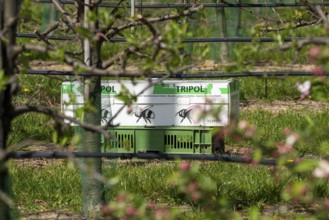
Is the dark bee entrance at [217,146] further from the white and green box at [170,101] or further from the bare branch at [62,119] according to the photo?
the bare branch at [62,119]

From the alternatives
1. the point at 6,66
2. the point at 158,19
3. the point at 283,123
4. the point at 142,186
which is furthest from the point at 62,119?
the point at 283,123

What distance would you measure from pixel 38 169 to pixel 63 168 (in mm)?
240

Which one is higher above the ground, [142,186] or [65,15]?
[65,15]

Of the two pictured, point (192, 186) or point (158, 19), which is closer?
point (192, 186)

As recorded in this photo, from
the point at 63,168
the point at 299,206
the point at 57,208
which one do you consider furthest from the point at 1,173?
the point at 63,168

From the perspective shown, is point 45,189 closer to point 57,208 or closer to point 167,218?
point 57,208

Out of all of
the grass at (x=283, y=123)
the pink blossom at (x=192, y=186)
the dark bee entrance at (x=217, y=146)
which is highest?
the grass at (x=283, y=123)

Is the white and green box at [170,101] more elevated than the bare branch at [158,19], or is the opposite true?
the bare branch at [158,19]

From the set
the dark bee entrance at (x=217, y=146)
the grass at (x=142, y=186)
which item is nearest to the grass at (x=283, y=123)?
the dark bee entrance at (x=217, y=146)

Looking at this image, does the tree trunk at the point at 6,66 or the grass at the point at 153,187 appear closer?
the tree trunk at the point at 6,66

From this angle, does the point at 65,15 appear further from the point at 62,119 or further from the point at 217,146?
the point at 217,146

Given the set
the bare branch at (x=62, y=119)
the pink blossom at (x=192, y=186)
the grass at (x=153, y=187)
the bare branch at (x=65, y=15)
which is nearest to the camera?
the pink blossom at (x=192, y=186)

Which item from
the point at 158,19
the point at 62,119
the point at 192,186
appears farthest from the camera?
the point at 158,19

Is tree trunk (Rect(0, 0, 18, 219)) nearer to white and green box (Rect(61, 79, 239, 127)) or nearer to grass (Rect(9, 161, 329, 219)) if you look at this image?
grass (Rect(9, 161, 329, 219))
